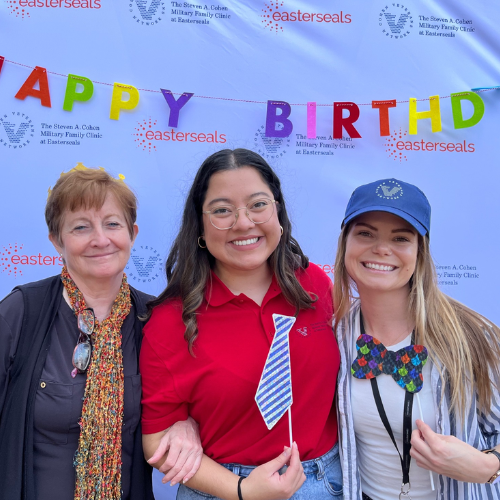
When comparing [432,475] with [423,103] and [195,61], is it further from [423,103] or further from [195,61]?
[195,61]

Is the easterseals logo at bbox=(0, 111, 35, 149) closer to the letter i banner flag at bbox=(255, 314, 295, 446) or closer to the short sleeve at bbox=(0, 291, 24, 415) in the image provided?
the short sleeve at bbox=(0, 291, 24, 415)

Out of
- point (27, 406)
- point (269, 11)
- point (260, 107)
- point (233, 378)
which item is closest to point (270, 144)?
point (260, 107)

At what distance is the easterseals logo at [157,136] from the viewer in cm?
242

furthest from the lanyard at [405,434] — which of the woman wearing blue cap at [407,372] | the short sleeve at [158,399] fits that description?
the short sleeve at [158,399]

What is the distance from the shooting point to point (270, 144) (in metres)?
2.50

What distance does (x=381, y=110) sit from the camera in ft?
8.13

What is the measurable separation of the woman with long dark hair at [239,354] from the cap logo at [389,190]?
1.21 ft

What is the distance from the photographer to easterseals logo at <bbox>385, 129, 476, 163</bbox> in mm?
2504

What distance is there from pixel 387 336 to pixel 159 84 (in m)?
1.75

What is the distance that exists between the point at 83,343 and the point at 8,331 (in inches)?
9.4

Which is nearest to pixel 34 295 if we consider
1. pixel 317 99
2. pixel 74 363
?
pixel 74 363

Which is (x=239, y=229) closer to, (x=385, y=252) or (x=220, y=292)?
(x=220, y=292)

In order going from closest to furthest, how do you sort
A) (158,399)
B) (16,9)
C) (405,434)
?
1. (405,434)
2. (158,399)
3. (16,9)

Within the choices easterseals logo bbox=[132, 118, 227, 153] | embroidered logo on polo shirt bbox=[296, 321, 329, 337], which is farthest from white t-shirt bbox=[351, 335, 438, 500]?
easterseals logo bbox=[132, 118, 227, 153]
